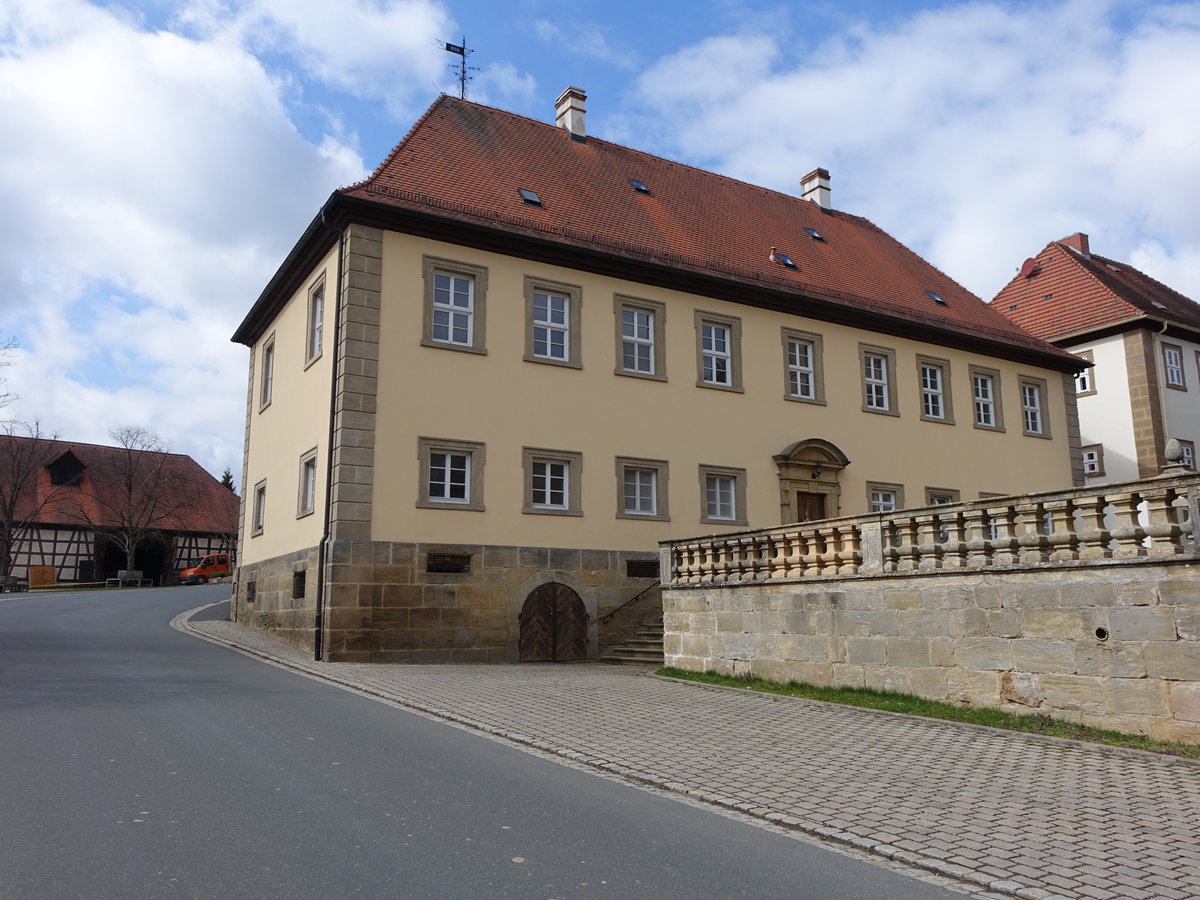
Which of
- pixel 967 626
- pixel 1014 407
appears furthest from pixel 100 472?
pixel 967 626

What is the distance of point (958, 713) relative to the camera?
10.6 m

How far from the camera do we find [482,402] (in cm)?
1880

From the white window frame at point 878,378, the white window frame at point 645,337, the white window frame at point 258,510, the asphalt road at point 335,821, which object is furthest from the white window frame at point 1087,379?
the asphalt road at point 335,821

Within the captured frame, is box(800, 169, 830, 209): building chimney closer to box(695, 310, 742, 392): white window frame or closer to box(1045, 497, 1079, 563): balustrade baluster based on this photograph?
box(695, 310, 742, 392): white window frame

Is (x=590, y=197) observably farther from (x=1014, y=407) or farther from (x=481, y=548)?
(x=1014, y=407)

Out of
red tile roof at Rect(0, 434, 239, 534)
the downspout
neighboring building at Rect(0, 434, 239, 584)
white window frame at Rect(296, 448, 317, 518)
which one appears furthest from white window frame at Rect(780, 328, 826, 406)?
red tile roof at Rect(0, 434, 239, 534)

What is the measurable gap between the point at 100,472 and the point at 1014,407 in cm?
4206

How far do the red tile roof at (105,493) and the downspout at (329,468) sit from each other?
34.4m

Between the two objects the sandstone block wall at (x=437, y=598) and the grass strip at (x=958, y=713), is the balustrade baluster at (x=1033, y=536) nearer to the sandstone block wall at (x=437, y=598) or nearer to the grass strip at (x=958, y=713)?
the grass strip at (x=958, y=713)

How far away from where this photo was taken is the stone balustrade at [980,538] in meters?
9.12

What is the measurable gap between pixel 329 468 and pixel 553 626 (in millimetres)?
4816

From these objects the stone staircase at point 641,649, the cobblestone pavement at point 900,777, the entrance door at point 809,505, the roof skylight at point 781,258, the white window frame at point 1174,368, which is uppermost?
the roof skylight at point 781,258

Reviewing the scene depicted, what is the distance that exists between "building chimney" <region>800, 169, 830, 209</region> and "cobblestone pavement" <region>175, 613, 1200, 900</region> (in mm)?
20831

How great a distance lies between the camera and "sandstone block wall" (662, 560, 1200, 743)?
356 inches
